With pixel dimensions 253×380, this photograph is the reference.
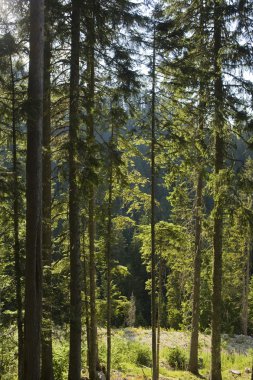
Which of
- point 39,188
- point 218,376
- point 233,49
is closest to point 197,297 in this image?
point 218,376

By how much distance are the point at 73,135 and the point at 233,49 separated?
14.7ft

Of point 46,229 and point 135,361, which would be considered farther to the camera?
point 135,361

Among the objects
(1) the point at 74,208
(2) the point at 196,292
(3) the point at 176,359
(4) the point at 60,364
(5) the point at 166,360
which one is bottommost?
(5) the point at 166,360

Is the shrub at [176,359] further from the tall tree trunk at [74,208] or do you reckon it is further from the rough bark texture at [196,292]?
the tall tree trunk at [74,208]

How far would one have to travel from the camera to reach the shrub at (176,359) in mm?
15646

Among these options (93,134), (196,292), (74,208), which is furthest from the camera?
(196,292)

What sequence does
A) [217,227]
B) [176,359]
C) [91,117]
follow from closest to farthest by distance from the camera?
[91,117]
[217,227]
[176,359]

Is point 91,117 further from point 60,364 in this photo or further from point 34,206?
point 60,364

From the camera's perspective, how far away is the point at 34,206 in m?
6.26

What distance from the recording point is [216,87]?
10125mm

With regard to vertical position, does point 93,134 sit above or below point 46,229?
above

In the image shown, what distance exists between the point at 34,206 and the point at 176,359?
11.9 m

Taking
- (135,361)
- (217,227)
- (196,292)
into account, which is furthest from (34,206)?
(135,361)

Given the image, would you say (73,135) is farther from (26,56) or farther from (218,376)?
(218,376)
